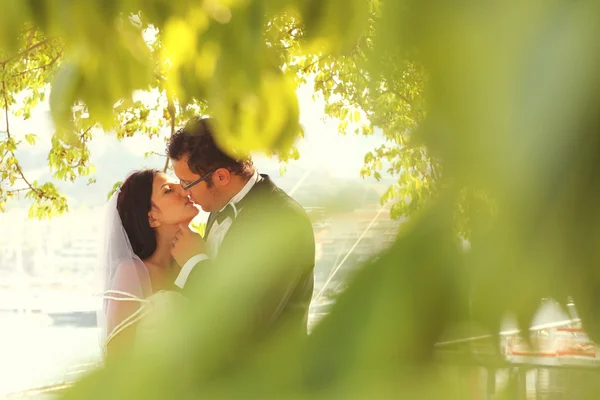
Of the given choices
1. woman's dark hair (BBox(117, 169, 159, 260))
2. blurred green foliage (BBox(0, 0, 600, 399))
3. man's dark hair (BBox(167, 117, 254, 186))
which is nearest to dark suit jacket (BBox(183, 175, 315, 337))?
blurred green foliage (BBox(0, 0, 600, 399))

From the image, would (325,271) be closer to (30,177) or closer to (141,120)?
(141,120)

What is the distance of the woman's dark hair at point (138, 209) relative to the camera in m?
2.28

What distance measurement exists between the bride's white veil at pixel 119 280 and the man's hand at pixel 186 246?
4.9 inches

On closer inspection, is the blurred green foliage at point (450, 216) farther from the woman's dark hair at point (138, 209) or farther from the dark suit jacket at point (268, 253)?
the woman's dark hair at point (138, 209)

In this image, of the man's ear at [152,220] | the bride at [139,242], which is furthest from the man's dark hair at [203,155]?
the man's ear at [152,220]

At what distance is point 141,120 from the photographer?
4668mm

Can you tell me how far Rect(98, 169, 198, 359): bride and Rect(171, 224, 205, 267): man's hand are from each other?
57 mm

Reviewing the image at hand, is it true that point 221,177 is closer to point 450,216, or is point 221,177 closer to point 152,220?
point 152,220

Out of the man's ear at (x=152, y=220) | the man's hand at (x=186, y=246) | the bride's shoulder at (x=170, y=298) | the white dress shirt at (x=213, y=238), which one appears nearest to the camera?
the bride's shoulder at (x=170, y=298)

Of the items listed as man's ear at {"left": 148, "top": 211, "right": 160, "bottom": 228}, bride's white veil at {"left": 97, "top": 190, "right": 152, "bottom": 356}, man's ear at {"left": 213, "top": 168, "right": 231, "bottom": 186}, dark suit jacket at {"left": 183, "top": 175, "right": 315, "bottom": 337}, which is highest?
man's ear at {"left": 213, "top": 168, "right": 231, "bottom": 186}

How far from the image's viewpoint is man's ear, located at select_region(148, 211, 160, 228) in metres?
2.33

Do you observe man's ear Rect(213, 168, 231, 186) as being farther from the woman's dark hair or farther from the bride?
the woman's dark hair

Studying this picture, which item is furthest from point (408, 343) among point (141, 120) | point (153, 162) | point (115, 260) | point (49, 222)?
point (153, 162)

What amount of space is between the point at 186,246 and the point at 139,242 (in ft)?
0.65
